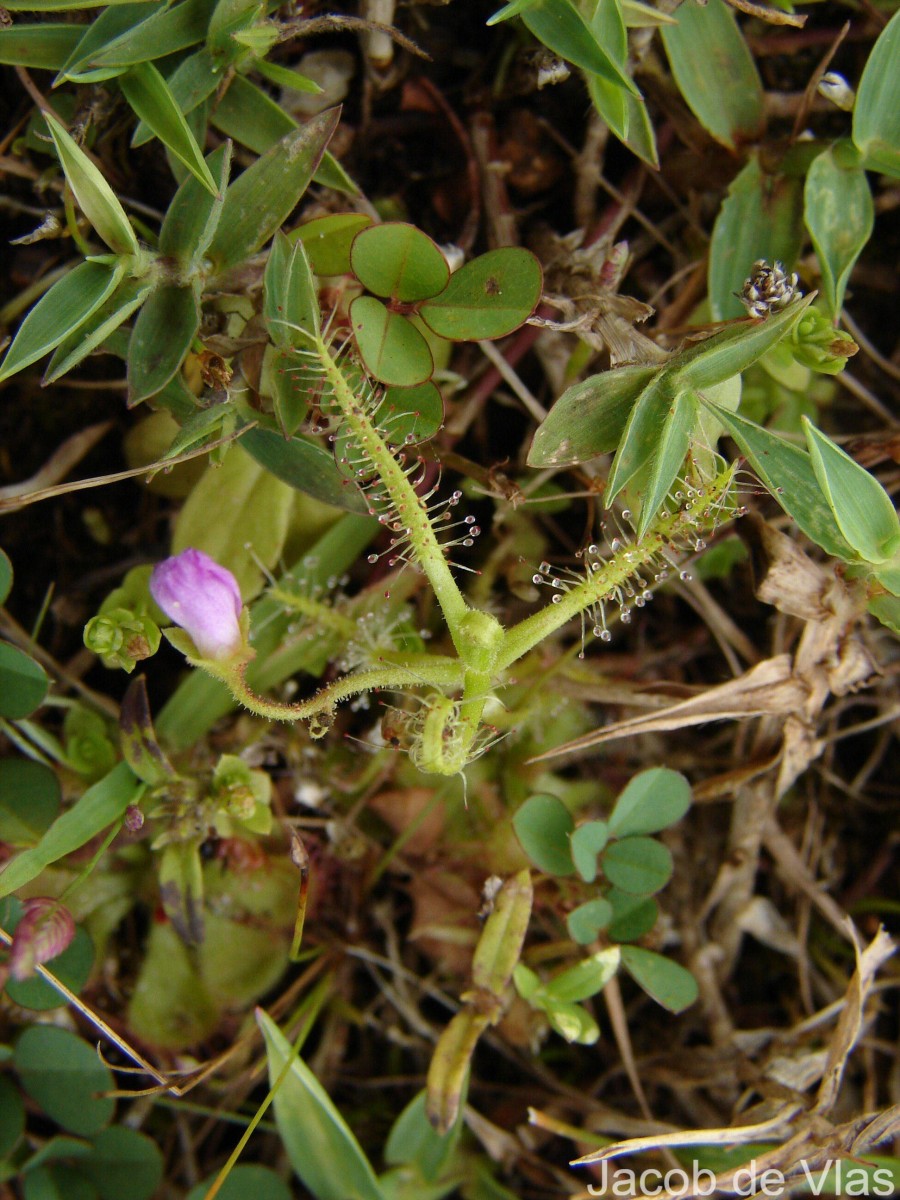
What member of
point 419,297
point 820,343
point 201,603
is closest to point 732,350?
point 820,343

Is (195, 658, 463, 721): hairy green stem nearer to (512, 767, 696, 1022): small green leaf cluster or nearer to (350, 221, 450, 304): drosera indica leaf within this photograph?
(512, 767, 696, 1022): small green leaf cluster

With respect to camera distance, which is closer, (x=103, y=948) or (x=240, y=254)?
(x=240, y=254)

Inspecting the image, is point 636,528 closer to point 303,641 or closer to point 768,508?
point 768,508

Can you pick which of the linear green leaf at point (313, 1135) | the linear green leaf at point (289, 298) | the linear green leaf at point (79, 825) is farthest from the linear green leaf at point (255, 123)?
the linear green leaf at point (313, 1135)

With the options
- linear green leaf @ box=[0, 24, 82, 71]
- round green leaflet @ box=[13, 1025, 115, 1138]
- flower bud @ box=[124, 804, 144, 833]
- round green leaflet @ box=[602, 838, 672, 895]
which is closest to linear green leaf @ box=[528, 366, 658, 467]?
round green leaflet @ box=[602, 838, 672, 895]

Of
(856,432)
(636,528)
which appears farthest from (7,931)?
(856,432)

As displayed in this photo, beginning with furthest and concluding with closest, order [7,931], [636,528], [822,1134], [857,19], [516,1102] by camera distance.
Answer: [516,1102] → [857,19] → [822,1134] → [7,931] → [636,528]
